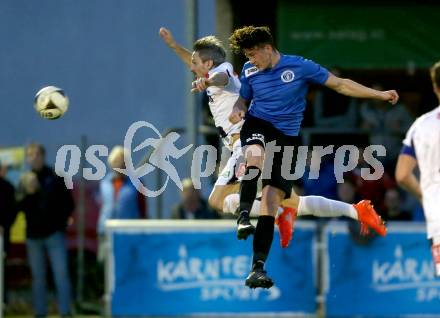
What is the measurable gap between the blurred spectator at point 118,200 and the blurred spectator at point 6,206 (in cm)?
109

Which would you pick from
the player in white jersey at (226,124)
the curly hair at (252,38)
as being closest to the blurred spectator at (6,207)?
the player in white jersey at (226,124)

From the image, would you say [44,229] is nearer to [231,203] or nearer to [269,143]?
[231,203]

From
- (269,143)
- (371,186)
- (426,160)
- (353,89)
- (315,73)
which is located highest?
(315,73)

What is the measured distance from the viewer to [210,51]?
1302cm

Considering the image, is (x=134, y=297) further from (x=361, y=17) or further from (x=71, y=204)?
(x=361, y=17)

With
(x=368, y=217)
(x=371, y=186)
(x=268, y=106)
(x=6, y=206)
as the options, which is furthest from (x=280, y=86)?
(x=6, y=206)

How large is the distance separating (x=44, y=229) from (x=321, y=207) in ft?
16.5

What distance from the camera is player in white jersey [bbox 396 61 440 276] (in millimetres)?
11312

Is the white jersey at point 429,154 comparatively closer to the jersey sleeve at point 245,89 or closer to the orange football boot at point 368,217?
the jersey sleeve at point 245,89

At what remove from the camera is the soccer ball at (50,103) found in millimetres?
14047

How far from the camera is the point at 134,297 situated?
690 inches

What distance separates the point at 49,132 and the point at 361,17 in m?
4.36

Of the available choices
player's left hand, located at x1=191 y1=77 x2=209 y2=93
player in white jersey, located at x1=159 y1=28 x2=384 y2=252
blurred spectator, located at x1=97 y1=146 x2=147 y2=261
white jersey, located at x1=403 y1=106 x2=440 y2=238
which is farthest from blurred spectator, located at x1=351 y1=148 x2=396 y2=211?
white jersey, located at x1=403 y1=106 x2=440 y2=238

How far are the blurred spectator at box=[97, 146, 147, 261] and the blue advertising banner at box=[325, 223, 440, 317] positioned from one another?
238 centimetres
